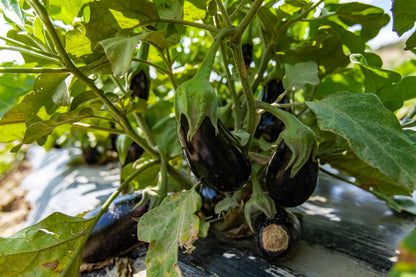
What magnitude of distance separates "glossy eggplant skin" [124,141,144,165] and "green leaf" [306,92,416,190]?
50 cm

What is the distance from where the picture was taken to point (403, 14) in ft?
1.45

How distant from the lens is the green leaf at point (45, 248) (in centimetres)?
42

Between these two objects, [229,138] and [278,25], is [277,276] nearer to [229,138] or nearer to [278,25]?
[229,138]

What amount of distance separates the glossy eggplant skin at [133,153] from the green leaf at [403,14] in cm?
58

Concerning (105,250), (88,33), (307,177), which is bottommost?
(105,250)

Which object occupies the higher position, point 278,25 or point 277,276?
point 278,25

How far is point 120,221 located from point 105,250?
0.18 ft

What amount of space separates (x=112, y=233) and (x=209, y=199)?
18cm

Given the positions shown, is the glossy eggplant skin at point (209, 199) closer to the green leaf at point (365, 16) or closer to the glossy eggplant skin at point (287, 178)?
the glossy eggplant skin at point (287, 178)

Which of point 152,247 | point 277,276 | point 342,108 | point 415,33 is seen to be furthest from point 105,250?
point 415,33

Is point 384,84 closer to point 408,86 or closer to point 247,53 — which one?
point 408,86

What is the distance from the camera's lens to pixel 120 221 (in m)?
0.54

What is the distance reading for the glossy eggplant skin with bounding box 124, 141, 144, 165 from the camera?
77 cm

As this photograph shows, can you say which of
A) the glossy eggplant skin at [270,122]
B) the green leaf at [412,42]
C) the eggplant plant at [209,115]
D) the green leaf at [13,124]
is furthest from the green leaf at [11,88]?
the green leaf at [412,42]
